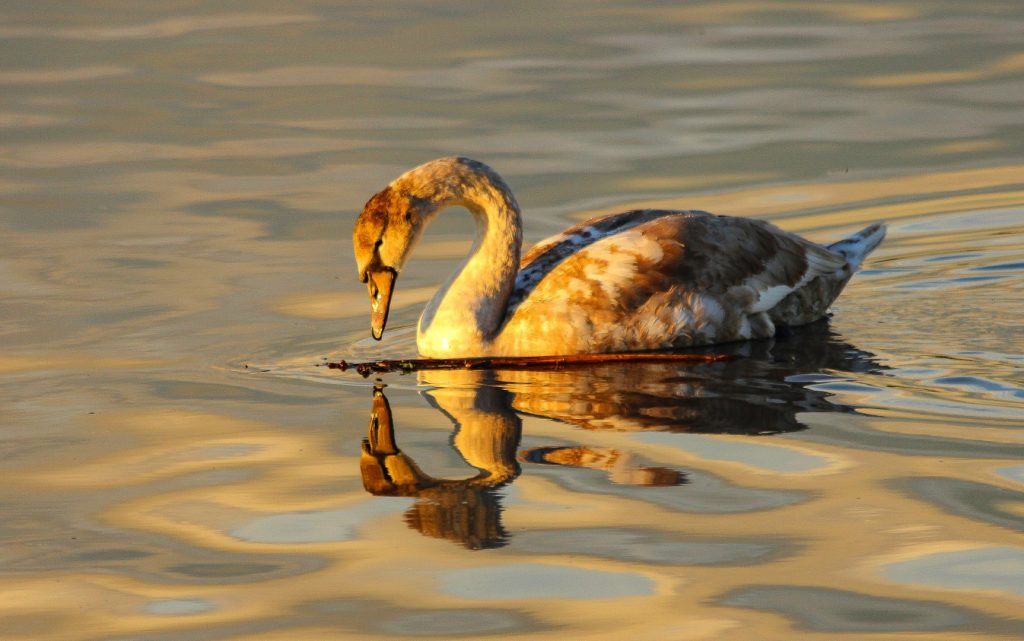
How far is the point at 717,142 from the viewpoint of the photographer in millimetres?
15125

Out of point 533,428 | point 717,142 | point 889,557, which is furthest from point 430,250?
point 889,557

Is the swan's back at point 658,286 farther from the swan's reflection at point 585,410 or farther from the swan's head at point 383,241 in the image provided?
the swan's head at point 383,241

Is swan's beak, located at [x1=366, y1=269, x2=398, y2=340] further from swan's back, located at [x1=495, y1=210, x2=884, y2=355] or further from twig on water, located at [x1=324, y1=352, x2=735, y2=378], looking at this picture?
swan's back, located at [x1=495, y1=210, x2=884, y2=355]

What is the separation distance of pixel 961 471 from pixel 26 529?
3753mm

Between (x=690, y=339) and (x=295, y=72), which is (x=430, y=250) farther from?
(x=295, y=72)

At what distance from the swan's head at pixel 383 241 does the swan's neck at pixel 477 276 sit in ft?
0.76

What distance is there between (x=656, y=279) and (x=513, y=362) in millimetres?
959

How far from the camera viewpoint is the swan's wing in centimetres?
1016

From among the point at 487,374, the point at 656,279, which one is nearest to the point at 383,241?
the point at 487,374

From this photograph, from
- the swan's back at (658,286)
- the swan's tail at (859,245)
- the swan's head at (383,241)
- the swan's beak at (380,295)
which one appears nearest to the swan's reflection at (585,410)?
the swan's back at (658,286)

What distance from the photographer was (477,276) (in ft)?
33.8

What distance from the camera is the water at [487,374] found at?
6.69 m

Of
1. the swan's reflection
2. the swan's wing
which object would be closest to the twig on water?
the swan's reflection

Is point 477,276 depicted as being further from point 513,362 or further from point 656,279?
point 656,279
